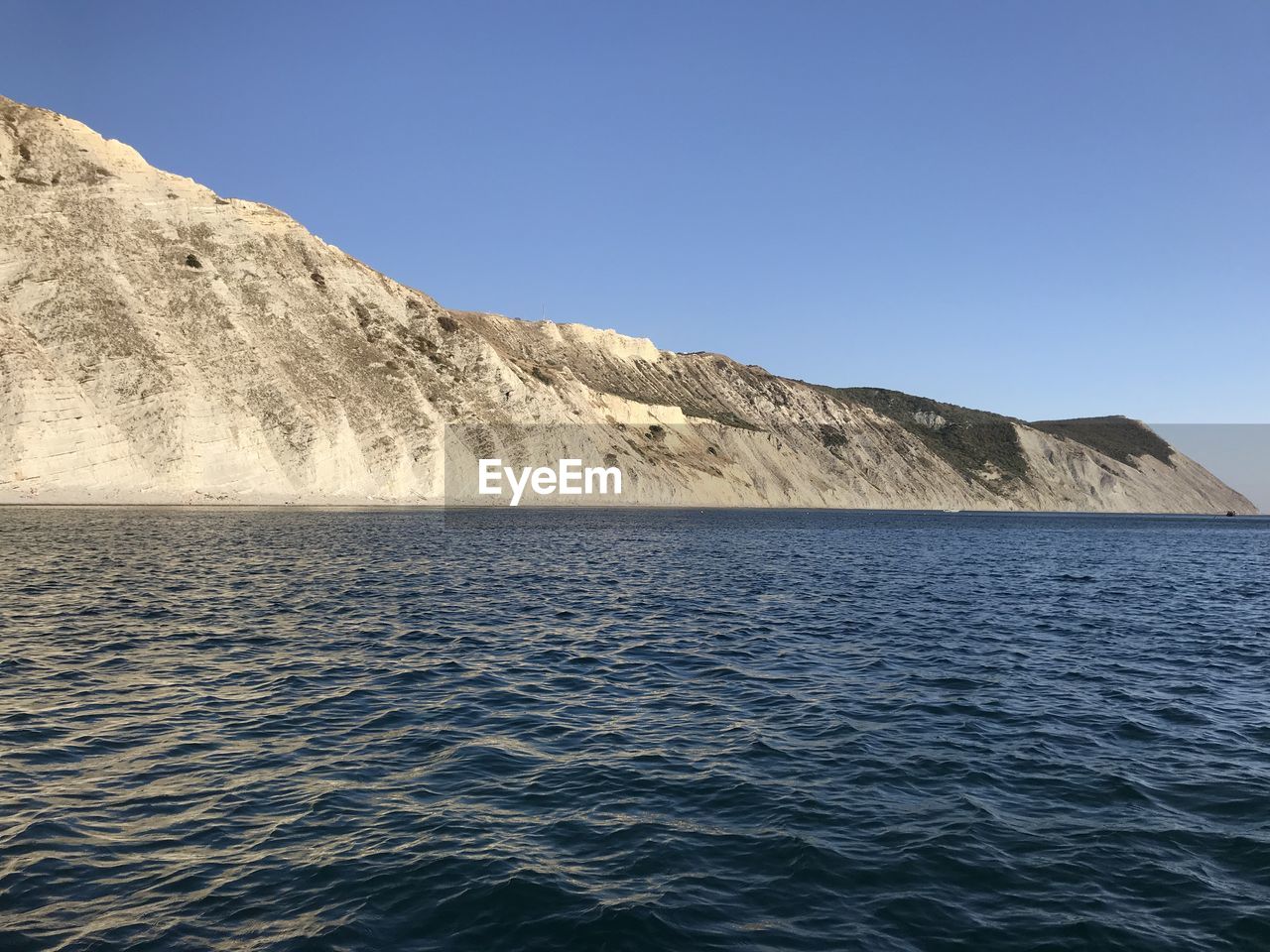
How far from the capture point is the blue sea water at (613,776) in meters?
8.99

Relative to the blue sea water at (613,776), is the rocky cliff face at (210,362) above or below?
above

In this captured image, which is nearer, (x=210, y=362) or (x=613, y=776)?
(x=613, y=776)

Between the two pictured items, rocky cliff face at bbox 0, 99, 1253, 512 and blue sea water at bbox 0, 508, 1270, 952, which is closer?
blue sea water at bbox 0, 508, 1270, 952

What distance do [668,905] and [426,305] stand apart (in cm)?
14530

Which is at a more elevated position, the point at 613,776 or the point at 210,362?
the point at 210,362

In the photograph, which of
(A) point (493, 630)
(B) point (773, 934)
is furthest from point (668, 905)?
(A) point (493, 630)

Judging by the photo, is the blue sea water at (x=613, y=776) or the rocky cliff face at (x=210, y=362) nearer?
the blue sea water at (x=613, y=776)

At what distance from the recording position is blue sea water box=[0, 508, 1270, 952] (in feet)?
29.5

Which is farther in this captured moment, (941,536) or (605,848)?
(941,536)

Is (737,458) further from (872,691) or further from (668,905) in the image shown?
(668,905)

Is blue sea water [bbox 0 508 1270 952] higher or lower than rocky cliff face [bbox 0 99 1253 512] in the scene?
lower

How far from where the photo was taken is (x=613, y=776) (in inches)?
529

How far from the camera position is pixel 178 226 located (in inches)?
4528

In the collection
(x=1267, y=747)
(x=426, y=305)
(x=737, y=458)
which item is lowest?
(x=1267, y=747)
